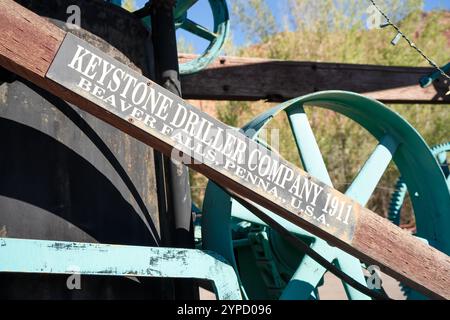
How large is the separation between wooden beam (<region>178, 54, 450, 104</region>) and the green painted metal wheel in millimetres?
1373

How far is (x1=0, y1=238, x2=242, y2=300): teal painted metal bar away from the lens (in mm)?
2855

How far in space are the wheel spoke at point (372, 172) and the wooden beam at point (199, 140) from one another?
88 cm

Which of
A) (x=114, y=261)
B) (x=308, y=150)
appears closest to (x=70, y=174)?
(x=114, y=261)

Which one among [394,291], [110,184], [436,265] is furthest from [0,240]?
[394,291]

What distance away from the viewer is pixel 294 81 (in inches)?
247

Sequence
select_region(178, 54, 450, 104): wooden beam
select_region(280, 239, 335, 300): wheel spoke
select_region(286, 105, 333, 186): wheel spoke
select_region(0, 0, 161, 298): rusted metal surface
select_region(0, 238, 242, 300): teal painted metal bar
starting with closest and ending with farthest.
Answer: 1. select_region(0, 238, 242, 300): teal painted metal bar
2. select_region(0, 0, 161, 298): rusted metal surface
3. select_region(280, 239, 335, 300): wheel spoke
4. select_region(286, 105, 333, 186): wheel spoke
5. select_region(178, 54, 450, 104): wooden beam

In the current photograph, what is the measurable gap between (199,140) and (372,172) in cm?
169

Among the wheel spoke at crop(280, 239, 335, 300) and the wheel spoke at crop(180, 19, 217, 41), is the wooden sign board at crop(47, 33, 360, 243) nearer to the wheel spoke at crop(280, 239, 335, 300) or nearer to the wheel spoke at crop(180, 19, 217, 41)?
the wheel spoke at crop(280, 239, 335, 300)

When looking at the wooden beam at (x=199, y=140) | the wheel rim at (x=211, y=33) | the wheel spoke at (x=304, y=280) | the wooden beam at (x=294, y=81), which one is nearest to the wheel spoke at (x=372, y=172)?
the wheel spoke at (x=304, y=280)

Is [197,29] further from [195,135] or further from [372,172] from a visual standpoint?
[195,135]

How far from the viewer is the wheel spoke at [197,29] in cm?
543

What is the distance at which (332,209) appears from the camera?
3.40 m

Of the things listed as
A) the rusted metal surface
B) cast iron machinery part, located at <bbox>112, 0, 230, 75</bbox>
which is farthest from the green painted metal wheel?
cast iron machinery part, located at <bbox>112, 0, 230, 75</bbox>
